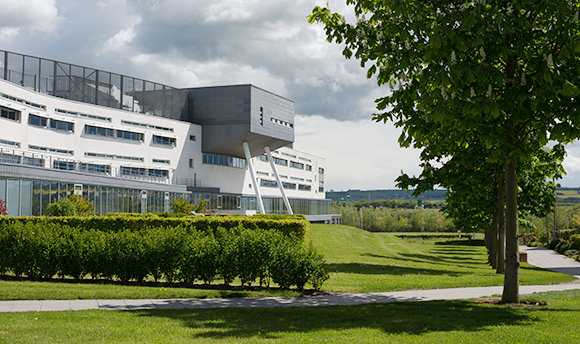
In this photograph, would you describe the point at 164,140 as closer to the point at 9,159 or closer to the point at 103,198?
the point at 103,198

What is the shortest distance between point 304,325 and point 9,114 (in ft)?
143

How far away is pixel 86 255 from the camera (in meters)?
14.9

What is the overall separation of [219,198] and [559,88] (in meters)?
62.8

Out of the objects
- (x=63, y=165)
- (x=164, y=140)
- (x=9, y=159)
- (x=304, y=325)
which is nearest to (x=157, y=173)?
(x=164, y=140)

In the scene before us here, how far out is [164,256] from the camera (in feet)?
48.1

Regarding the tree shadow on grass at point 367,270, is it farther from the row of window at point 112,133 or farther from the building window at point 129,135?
the building window at point 129,135

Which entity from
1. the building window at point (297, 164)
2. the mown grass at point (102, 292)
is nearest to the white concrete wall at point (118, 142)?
the building window at point (297, 164)

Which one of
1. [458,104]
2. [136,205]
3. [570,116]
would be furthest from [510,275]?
[136,205]

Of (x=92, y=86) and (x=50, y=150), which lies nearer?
(x=50, y=150)

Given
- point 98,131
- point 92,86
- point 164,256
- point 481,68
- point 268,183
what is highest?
point 92,86

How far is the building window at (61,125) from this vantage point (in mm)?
50844

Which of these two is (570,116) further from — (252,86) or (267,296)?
(252,86)

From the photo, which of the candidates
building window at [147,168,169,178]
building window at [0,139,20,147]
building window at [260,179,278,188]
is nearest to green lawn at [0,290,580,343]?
building window at [0,139,20,147]

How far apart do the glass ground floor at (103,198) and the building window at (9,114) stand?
7892 mm
